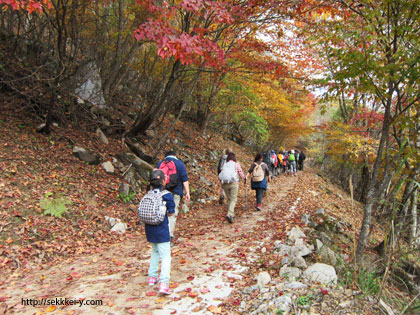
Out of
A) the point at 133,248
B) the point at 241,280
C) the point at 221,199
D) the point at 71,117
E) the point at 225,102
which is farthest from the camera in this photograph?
the point at 225,102

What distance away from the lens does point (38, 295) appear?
390 cm

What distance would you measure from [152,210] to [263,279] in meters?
1.91

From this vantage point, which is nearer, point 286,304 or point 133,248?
point 286,304

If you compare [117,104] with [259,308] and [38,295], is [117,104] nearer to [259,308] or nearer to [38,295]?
[38,295]

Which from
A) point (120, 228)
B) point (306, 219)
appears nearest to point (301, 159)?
point (306, 219)

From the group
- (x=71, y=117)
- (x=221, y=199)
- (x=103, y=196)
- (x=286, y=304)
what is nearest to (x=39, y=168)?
(x=103, y=196)

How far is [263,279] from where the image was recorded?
382 centimetres

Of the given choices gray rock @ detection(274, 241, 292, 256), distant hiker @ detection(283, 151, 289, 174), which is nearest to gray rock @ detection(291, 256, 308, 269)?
gray rock @ detection(274, 241, 292, 256)

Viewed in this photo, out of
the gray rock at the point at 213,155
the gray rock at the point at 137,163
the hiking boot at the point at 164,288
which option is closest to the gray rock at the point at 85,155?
the gray rock at the point at 137,163

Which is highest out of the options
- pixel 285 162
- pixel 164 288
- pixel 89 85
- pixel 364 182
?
pixel 89 85

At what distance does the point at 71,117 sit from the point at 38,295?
22.0 feet

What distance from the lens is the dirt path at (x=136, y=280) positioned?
11.5 feet

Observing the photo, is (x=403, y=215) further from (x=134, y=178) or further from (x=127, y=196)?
(x=134, y=178)

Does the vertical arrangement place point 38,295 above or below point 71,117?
below
